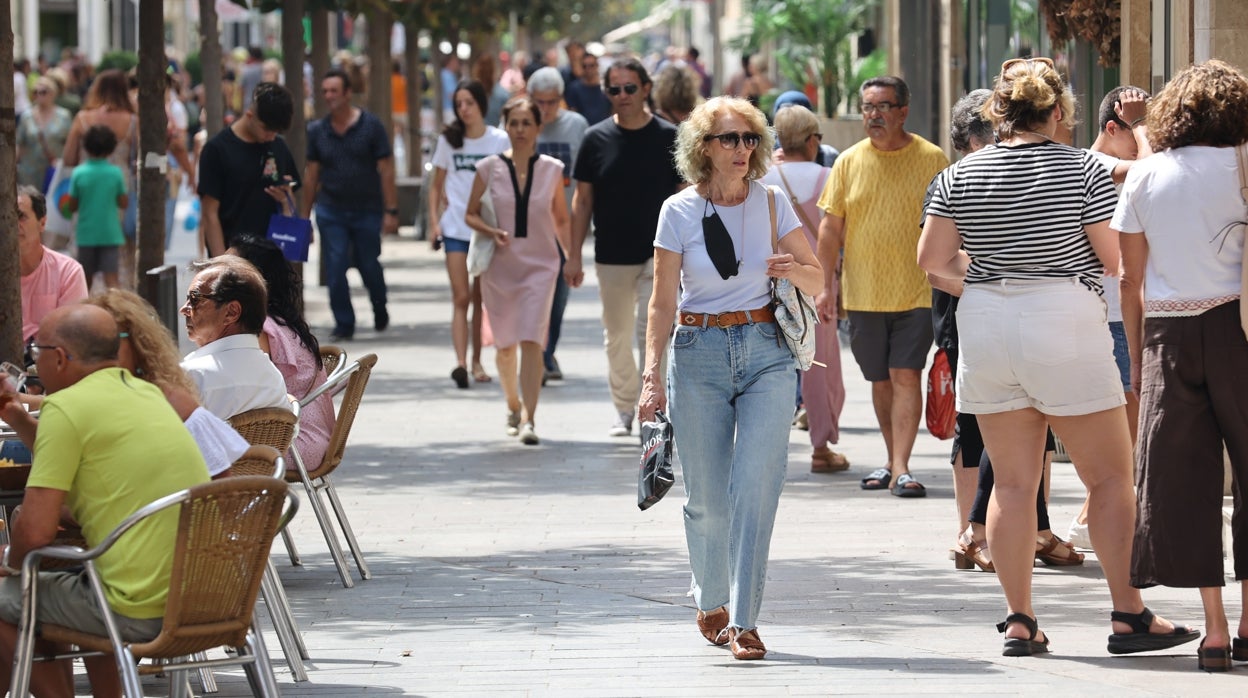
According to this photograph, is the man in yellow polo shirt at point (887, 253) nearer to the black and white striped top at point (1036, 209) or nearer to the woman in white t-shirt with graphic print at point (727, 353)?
the woman in white t-shirt with graphic print at point (727, 353)

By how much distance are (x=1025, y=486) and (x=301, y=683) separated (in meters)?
2.24

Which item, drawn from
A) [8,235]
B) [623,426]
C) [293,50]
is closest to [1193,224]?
[8,235]

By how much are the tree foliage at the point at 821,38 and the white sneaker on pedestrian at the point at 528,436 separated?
9663mm

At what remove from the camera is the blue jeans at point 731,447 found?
663cm

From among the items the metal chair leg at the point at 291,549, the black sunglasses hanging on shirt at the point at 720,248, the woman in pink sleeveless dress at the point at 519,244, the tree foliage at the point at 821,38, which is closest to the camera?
the black sunglasses hanging on shirt at the point at 720,248

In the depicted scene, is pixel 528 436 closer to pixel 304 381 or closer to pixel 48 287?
pixel 48 287

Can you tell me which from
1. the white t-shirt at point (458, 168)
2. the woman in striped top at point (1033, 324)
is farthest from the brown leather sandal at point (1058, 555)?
the white t-shirt at point (458, 168)

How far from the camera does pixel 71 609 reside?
5.36 metres

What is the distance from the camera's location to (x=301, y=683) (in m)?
6.45

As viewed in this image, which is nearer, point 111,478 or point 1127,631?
point 111,478

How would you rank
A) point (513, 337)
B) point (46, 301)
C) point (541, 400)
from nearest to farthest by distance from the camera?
point (46, 301)
point (513, 337)
point (541, 400)

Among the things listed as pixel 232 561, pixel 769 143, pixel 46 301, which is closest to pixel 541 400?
pixel 46 301

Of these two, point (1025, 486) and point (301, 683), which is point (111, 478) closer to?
point (301, 683)

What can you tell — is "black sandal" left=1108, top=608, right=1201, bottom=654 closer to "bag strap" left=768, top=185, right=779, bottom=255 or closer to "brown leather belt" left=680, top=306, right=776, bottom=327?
"brown leather belt" left=680, top=306, right=776, bottom=327
